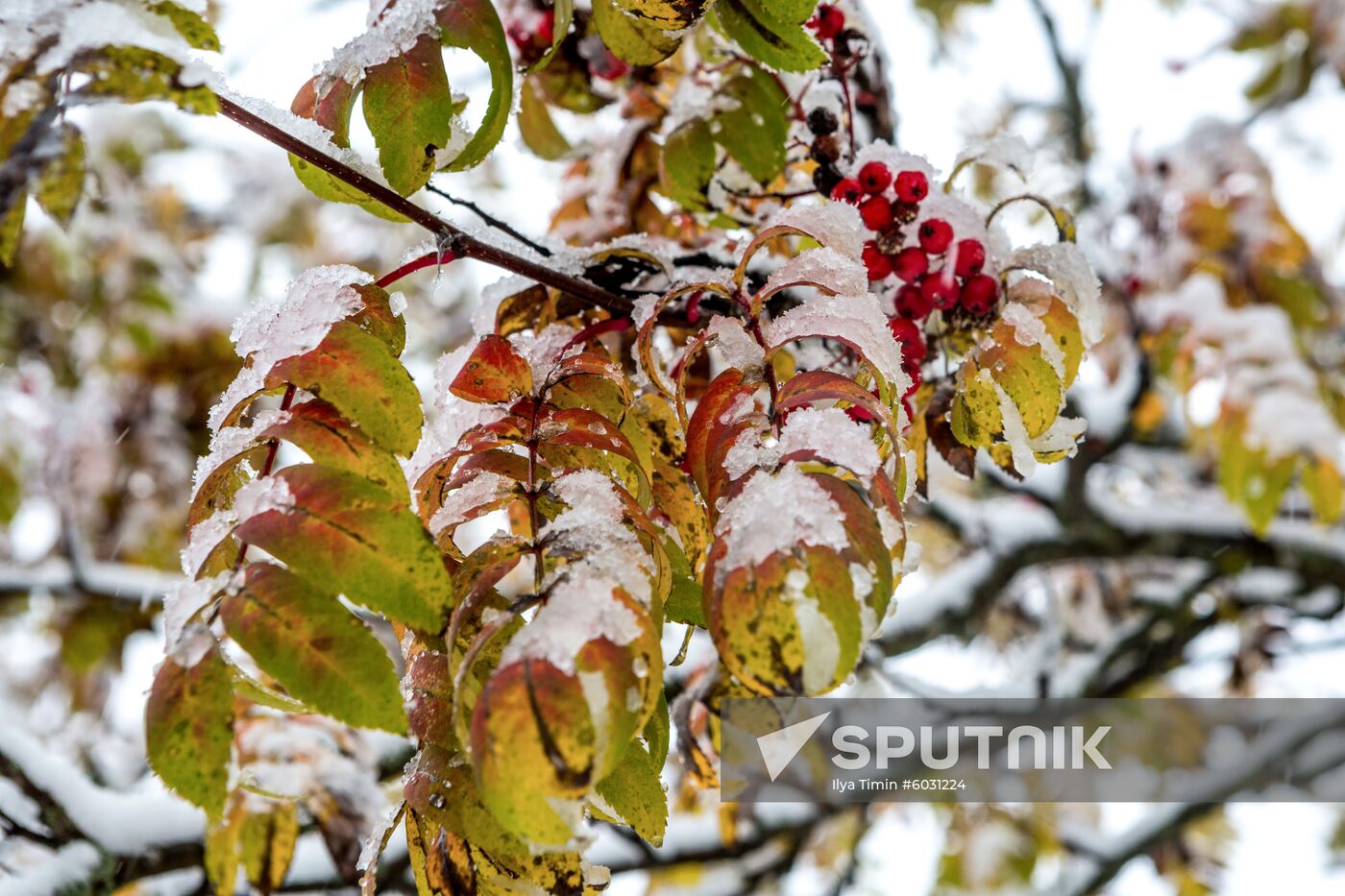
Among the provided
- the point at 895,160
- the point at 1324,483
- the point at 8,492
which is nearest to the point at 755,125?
the point at 895,160

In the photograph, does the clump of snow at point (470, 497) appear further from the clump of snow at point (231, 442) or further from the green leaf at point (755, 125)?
the green leaf at point (755, 125)

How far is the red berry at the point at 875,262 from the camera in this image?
1.16 metres

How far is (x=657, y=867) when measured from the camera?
2295 mm

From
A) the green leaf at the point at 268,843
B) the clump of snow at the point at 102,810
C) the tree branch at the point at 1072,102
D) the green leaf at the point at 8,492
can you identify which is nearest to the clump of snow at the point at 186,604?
the green leaf at the point at 268,843

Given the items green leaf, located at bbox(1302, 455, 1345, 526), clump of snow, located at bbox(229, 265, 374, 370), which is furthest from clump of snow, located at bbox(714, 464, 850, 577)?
green leaf, located at bbox(1302, 455, 1345, 526)

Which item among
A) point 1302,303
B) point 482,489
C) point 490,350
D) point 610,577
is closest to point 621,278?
point 490,350

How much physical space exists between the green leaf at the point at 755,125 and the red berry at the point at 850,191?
0.18m

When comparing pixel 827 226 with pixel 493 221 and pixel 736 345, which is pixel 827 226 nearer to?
pixel 736 345

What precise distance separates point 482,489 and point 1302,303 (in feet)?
10.2

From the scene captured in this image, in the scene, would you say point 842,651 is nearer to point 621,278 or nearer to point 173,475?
point 621,278

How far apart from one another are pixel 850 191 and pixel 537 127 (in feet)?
1.99

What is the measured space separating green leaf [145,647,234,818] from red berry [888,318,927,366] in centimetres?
78

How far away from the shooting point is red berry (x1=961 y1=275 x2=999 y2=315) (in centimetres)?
116

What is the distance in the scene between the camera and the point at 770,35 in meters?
0.97
